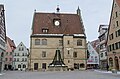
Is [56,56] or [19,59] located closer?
[56,56]

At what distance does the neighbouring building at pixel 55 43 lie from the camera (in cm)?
5567

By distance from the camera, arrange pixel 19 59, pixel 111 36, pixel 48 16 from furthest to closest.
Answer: pixel 19 59, pixel 48 16, pixel 111 36

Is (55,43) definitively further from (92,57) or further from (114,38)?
(92,57)

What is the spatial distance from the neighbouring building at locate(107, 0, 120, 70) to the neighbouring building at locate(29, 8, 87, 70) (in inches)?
463

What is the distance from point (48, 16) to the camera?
61.5 metres

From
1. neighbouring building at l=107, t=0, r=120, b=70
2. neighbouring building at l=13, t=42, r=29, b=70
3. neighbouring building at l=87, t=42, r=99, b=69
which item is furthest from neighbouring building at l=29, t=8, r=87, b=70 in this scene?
neighbouring building at l=13, t=42, r=29, b=70

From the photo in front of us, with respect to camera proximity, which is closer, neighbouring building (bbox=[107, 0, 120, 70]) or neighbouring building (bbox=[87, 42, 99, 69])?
neighbouring building (bbox=[107, 0, 120, 70])

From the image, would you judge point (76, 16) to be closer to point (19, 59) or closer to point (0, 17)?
point (0, 17)

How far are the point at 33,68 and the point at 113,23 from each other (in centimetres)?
2459

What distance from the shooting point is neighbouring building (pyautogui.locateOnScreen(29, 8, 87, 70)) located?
55.7 meters

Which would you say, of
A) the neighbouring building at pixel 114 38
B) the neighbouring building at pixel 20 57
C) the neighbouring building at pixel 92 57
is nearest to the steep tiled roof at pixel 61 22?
the neighbouring building at pixel 114 38

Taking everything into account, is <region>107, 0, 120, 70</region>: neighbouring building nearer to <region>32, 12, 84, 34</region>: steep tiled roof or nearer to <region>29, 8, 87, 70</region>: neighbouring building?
<region>29, 8, 87, 70</region>: neighbouring building

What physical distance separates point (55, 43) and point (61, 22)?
7.58 m

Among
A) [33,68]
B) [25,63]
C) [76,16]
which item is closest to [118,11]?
[76,16]
